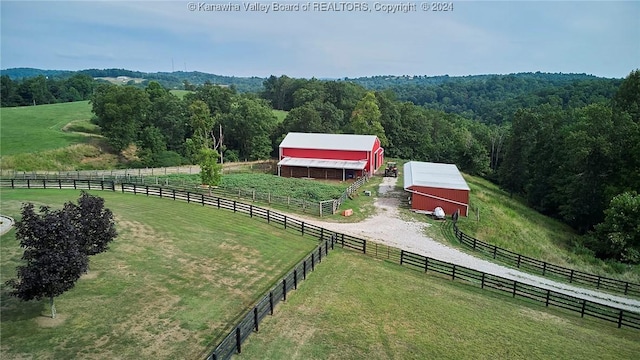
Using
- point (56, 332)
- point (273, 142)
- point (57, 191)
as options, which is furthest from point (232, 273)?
point (273, 142)

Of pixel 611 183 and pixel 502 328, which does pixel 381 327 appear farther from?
pixel 611 183

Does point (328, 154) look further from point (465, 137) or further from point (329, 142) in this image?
point (465, 137)

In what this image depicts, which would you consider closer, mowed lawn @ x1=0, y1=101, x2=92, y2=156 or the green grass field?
the green grass field

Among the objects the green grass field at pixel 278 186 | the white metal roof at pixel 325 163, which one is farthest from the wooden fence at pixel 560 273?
the white metal roof at pixel 325 163

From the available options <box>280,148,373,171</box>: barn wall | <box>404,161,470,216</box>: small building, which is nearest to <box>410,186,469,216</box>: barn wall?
<box>404,161,470,216</box>: small building

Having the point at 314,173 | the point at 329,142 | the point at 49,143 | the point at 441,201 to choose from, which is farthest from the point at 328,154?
the point at 49,143

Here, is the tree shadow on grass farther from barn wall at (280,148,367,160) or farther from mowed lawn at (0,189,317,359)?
barn wall at (280,148,367,160)

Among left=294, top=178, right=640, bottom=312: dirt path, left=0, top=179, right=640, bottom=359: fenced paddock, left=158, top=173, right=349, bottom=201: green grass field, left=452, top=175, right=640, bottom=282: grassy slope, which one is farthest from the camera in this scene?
left=158, top=173, right=349, bottom=201: green grass field
